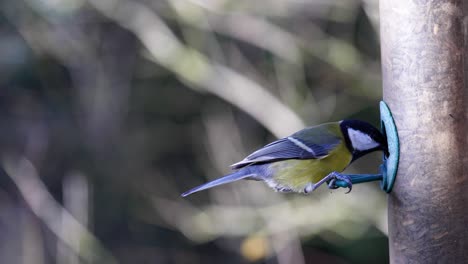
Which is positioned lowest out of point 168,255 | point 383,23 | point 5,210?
point 168,255

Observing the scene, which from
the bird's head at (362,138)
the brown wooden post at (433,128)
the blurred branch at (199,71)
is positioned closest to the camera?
the brown wooden post at (433,128)

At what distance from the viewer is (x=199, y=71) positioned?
500cm

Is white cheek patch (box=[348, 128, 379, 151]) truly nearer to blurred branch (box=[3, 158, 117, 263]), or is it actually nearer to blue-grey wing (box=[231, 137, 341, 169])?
blue-grey wing (box=[231, 137, 341, 169])

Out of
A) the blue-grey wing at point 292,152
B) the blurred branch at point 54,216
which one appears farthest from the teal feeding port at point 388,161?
the blurred branch at point 54,216

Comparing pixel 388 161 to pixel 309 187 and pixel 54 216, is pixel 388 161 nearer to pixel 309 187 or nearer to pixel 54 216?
pixel 309 187

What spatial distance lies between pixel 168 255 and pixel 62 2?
2.87 m

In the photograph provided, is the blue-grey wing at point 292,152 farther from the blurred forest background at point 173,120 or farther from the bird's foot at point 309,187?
the blurred forest background at point 173,120

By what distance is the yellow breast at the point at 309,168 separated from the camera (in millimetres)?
2805

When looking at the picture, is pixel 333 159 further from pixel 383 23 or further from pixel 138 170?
pixel 138 170

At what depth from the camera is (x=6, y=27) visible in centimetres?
628

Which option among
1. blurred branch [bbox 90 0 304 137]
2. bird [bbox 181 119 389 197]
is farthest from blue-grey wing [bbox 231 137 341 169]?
blurred branch [bbox 90 0 304 137]

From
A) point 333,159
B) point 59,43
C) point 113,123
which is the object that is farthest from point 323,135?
point 113,123

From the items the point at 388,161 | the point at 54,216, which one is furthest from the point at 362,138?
the point at 54,216

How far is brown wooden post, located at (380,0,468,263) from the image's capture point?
2.41 m
